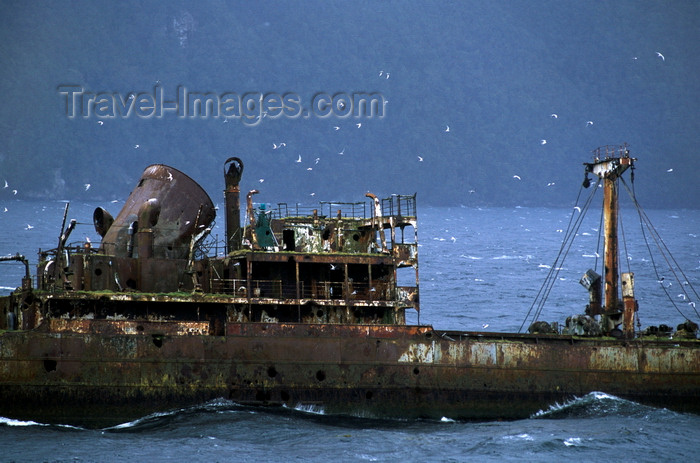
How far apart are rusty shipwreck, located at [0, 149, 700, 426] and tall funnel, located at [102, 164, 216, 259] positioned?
0.19 ft

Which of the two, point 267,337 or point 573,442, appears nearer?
point 573,442

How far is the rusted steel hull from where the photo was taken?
29969mm

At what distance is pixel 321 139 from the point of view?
172 metres

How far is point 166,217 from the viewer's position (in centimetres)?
3500

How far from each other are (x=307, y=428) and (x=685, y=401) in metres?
14.5

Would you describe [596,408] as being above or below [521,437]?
above

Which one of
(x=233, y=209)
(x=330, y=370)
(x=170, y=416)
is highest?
(x=233, y=209)

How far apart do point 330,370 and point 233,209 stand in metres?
7.72

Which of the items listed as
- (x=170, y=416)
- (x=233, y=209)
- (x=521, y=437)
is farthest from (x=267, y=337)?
(x=521, y=437)

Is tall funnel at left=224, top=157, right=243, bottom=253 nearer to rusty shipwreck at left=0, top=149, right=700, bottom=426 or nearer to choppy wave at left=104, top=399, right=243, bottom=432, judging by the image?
rusty shipwreck at left=0, top=149, right=700, bottom=426

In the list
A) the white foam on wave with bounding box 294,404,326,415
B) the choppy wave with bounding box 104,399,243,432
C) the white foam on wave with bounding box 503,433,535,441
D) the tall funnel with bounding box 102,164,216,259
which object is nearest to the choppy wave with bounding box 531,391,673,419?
the white foam on wave with bounding box 503,433,535,441

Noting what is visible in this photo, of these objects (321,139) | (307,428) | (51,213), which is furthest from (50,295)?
(321,139)

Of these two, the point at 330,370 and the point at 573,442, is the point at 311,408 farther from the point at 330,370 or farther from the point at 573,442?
the point at 573,442

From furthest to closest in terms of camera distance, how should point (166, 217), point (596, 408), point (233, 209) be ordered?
point (233, 209)
point (166, 217)
point (596, 408)
